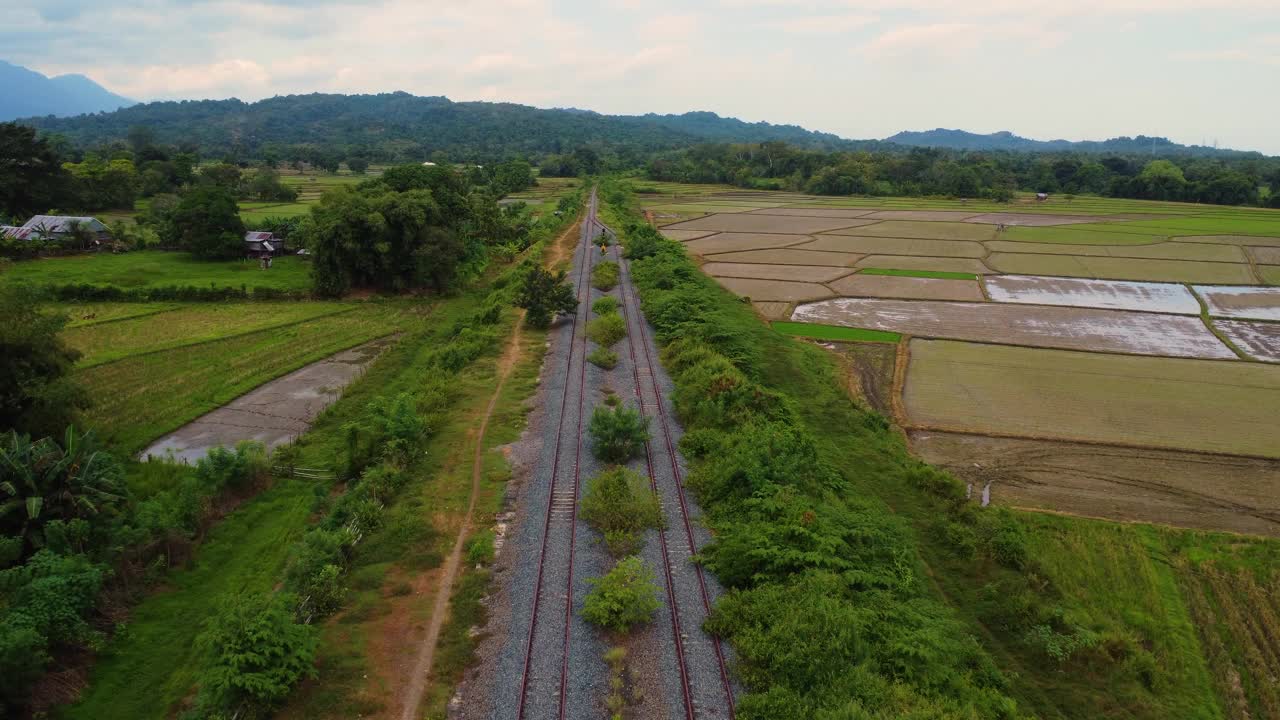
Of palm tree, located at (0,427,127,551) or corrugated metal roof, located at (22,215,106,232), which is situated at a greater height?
corrugated metal roof, located at (22,215,106,232)

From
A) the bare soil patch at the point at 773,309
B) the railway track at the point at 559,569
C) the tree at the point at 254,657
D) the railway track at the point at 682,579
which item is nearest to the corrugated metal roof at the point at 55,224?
the railway track at the point at 559,569

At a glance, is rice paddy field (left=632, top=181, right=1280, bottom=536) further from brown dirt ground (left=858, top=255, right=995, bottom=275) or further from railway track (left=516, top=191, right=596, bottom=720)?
railway track (left=516, top=191, right=596, bottom=720)

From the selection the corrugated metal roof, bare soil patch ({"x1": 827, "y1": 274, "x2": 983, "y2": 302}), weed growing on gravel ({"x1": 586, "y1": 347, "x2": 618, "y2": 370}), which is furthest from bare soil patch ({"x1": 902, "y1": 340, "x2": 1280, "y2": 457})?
the corrugated metal roof

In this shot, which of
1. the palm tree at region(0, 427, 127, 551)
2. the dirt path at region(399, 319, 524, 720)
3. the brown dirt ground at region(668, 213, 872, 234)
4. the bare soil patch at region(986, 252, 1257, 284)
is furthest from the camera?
the brown dirt ground at region(668, 213, 872, 234)

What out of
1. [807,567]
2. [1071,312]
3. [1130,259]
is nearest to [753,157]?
[1130,259]

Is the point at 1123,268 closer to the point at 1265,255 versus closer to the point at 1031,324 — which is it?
the point at 1265,255

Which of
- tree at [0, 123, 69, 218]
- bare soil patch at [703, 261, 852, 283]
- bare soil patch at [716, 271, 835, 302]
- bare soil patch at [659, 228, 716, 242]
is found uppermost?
tree at [0, 123, 69, 218]

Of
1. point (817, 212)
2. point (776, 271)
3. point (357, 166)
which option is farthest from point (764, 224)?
point (357, 166)
